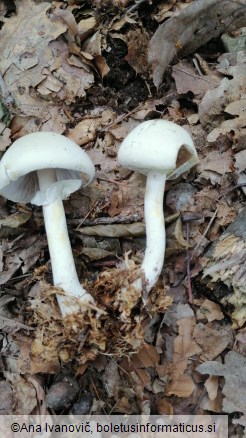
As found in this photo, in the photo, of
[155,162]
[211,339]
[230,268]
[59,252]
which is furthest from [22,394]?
[155,162]

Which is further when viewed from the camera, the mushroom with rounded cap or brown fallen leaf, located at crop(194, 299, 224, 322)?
brown fallen leaf, located at crop(194, 299, 224, 322)

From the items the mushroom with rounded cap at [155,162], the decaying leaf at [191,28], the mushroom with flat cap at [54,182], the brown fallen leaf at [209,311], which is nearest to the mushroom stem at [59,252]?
the mushroom with flat cap at [54,182]

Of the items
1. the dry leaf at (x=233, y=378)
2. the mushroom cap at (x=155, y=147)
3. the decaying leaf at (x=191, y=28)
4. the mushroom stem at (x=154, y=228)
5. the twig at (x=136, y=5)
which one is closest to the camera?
the dry leaf at (x=233, y=378)

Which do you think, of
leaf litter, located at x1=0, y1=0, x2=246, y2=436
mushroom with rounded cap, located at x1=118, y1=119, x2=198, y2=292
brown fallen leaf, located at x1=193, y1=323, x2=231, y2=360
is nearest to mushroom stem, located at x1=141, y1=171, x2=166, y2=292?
mushroom with rounded cap, located at x1=118, y1=119, x2=198, y2=292

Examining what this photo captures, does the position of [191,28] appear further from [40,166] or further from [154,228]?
[40,166]

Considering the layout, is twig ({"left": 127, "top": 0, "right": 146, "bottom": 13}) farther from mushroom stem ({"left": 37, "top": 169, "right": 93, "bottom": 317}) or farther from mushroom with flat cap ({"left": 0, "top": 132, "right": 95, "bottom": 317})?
mushroom stem ({"left": 37, "top": 169, "right": 93, "bottom": 317})

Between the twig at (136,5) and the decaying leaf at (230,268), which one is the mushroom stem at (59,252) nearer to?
the decaying leaf at (230,268)
